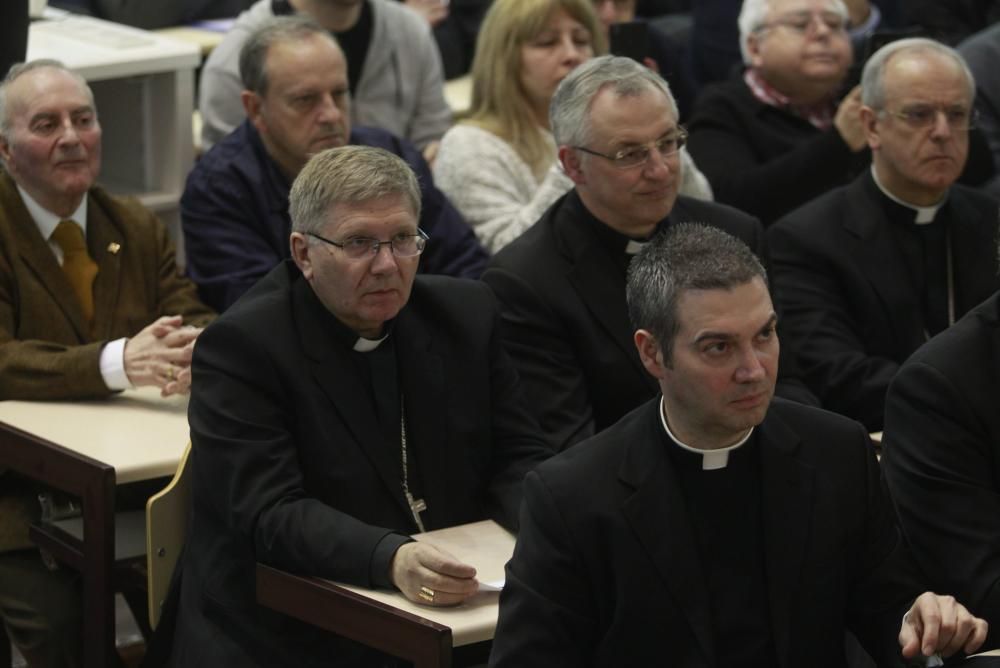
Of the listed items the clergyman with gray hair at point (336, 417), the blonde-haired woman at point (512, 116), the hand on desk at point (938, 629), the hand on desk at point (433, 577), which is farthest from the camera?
the blonde-haired woman at point (512, 116)

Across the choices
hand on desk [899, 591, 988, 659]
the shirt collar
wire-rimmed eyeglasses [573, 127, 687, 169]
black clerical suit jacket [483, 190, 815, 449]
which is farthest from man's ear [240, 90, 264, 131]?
hand on desk [899, 591, 988, 659]

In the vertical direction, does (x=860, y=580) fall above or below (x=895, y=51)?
below

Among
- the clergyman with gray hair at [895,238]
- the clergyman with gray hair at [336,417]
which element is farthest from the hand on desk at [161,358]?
the clergyman with gray hair at [895,238]

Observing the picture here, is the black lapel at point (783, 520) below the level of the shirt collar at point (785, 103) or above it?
above

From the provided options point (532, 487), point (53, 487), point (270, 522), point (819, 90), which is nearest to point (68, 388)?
point (53, 487)

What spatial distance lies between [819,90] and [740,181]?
470 mm

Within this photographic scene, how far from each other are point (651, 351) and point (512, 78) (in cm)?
222

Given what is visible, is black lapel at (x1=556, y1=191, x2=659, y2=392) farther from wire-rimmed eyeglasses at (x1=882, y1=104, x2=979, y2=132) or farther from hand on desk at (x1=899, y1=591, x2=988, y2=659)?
hand on desk at (x1=899, y1=591, x2=988, y2=659)

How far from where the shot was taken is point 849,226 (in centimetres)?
423

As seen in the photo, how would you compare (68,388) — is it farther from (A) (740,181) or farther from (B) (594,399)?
(A) (740,181)

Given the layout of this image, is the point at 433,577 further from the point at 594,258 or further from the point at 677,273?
the point at 594,258

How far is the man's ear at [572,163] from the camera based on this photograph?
12.4ft

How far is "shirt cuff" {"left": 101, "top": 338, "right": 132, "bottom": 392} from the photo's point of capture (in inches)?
146

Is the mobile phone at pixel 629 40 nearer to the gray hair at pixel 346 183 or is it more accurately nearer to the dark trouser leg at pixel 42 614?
the gray hair at pixel 346 183
